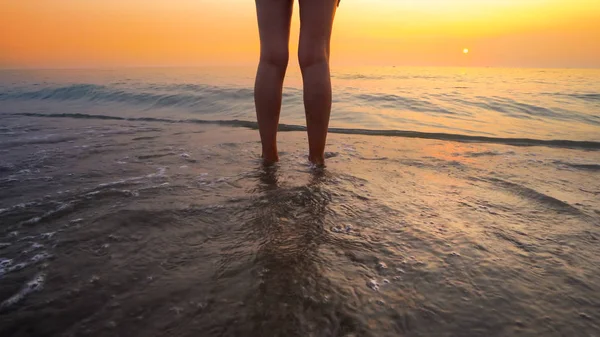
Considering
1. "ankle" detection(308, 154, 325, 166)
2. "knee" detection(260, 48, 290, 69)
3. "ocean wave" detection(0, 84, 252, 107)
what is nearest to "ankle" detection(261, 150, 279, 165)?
"ankle" detection(308, 154, 325, 166)

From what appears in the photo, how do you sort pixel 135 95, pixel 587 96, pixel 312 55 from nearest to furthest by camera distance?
pixel 312 55, pixel 587 96, pixel 135 95

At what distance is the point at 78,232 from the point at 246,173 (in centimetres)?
107

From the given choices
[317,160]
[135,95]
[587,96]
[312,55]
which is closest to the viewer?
[312,55]

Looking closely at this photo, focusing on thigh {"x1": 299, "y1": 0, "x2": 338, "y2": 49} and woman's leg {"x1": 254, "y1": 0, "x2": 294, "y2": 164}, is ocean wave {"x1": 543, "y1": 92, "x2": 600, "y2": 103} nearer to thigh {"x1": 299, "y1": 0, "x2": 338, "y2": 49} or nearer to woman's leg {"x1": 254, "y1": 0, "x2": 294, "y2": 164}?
thigh {"x1": 299, "y1": 0, "x2": 338, "y2": 49}

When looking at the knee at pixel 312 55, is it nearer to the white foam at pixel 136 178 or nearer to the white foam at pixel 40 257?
the white foam at pixel 136 178

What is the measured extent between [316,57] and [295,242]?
1344mm

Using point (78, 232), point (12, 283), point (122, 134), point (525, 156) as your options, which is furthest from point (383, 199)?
point (122, 134)

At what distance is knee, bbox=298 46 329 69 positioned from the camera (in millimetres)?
2217

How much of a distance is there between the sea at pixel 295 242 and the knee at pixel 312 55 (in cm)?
71

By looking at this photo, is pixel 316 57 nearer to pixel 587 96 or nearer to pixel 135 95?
pixel 135 95

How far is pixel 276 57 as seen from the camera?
2299 mm

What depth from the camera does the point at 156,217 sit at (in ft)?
4.99

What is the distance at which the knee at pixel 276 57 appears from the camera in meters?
2.29

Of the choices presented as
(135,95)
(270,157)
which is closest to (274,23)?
(270,157)
